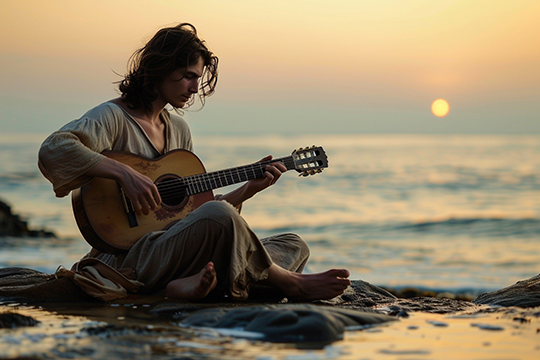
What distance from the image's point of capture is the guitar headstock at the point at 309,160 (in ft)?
13.6

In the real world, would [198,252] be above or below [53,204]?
below

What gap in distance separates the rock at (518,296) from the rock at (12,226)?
897 centimetres

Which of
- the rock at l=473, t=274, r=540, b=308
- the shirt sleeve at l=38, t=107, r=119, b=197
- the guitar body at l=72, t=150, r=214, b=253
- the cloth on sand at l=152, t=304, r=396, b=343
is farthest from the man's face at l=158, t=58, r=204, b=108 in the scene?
the rock at l=473, t=274, r=540, b=308

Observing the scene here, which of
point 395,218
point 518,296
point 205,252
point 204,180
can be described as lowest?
point 518,296

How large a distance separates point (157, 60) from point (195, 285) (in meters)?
1.58

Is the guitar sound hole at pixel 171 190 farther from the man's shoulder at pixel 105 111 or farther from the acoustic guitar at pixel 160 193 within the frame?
the man's shoulder at pixel 105 111

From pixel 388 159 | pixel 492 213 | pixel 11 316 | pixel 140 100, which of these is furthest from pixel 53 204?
pixel 388 159

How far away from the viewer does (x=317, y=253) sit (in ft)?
37.8

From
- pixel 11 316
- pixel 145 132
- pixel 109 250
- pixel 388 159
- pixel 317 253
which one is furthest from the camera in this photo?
pixel 388 159

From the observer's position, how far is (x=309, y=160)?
4211mm

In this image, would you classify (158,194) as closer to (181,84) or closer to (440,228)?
(181,84)

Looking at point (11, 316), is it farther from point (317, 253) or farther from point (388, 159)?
point (388, 159)

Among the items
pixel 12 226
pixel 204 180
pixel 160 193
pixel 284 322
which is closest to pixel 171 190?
pixel 160 193

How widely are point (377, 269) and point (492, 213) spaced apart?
696cm
